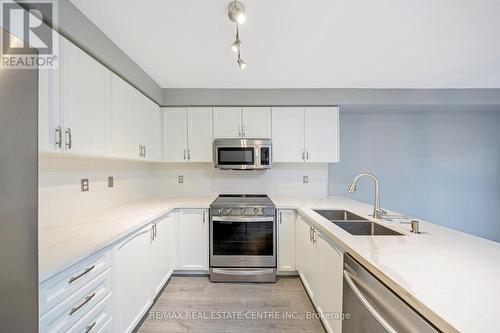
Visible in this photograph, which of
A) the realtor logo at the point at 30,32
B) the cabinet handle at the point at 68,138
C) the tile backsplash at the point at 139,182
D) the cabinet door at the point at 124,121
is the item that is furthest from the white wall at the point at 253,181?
the realtor logo at the point at 30,32

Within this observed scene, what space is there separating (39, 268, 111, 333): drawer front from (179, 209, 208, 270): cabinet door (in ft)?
3.89

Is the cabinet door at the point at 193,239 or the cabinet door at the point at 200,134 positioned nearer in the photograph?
the cabinet door at the point at 193,239

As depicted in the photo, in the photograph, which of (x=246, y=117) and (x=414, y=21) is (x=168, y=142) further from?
(x=414, y=21)

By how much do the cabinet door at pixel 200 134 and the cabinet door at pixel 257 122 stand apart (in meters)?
0.47

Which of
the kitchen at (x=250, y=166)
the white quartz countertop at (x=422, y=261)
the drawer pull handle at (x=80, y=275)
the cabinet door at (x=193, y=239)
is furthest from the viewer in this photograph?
the cabinet door at (x=193, y=239)

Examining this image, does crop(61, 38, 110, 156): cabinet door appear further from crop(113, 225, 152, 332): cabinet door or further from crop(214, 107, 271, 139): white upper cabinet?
crop(214, 107, 271, 139): white upper cabinet

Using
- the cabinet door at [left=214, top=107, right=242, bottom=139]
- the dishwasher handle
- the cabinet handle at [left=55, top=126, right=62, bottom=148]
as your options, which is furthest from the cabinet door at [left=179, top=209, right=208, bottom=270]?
the dishwasher handle

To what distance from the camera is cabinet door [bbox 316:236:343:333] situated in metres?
1.41

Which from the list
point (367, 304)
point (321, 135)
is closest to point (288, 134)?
point (321, 135)

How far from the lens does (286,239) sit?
254 centimetres

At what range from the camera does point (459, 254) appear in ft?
3.57

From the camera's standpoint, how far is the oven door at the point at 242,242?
2475 millimetres

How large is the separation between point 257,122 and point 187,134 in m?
0.95

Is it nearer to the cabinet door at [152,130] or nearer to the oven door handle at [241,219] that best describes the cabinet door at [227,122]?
the cabinet door at [152,130]
